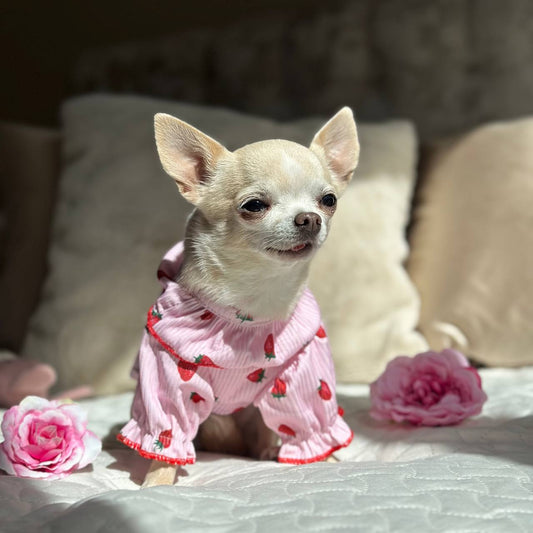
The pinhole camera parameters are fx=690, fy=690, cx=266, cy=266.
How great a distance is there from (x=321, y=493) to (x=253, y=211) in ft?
1.20

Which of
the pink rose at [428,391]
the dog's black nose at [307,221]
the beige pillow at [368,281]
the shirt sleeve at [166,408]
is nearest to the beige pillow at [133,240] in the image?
the beige pillow at [368,281]

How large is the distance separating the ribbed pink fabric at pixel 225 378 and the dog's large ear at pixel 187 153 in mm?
151

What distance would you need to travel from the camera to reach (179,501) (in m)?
0.73

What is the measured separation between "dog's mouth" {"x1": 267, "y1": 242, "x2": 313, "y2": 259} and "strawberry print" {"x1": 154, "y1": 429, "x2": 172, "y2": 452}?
0.29 meters

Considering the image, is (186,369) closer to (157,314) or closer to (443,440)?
(157,314)

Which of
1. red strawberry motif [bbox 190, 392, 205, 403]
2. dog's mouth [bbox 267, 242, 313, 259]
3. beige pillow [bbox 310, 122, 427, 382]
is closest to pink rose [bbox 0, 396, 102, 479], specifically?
red strawberry motif [bbox 190, 392, 205, 403]

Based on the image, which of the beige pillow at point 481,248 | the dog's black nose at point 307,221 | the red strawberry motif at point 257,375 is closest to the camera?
the dog's black nose at point 307,221

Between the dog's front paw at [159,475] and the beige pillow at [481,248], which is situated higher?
the beige pillow at [481,248]

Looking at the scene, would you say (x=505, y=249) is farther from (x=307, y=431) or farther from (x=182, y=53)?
(x=182, y=53)

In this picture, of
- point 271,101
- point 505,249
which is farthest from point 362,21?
point 505,249

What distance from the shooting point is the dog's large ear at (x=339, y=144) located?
1017 millimetres

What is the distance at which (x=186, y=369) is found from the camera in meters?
0.95

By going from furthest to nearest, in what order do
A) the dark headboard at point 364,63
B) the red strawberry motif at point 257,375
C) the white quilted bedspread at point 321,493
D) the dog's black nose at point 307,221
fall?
the dark headboard at point 364,63 → the red strawberry motif at point 257,375 → the dog's black nose at point 307,221 → the white quilted bedspread at point 321,493

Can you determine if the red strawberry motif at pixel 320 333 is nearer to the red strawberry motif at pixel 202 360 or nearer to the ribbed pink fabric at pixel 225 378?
the ribbed pink fabric at pixel 225 378
